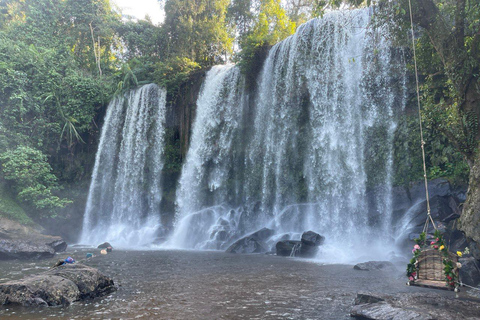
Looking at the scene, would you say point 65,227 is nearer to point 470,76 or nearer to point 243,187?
point 243,187

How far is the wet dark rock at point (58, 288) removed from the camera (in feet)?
22.1

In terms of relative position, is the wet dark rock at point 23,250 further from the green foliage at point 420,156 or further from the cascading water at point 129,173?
the green foliage at point 420,156

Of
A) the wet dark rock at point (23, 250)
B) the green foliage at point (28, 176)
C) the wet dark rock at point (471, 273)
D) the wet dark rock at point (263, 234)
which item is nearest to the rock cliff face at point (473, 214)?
the wet dark rock at point (471, 273)

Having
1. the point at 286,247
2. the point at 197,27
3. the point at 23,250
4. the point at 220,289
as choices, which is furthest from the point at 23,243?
the point at 197,27

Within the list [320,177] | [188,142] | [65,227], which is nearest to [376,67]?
[320,177]

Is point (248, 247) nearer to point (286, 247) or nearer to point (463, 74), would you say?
point (286, 247)

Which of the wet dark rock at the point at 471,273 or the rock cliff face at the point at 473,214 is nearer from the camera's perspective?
the rock cliff face at the point at 473,214

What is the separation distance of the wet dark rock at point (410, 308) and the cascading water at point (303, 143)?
8357mm

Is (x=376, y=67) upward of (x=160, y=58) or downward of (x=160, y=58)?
downward

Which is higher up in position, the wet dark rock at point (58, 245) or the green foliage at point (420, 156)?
Result: the green foliage at point (420, 156)

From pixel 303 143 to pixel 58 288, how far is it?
1415 cm

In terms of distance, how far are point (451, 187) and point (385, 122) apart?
4316 millimetres

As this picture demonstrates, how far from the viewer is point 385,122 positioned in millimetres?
16266

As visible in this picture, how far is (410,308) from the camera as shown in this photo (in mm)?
5906
